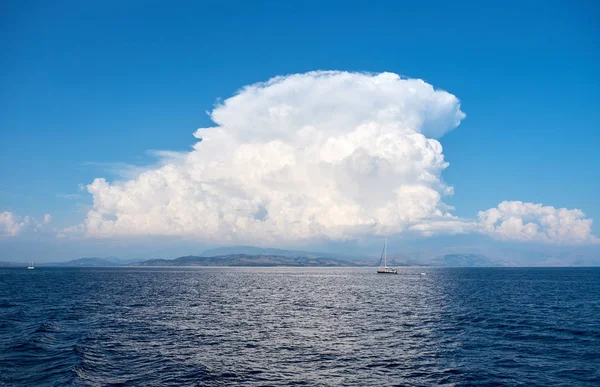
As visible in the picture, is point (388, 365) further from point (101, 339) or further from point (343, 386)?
point (101, 339)

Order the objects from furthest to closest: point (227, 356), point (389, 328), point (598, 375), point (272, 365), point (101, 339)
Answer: point (389, 328) < point (101, 339) < point (227, 356) < point (272, 365) < point (598, 375)

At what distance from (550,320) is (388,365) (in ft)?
149

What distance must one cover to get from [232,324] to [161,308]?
2722cm

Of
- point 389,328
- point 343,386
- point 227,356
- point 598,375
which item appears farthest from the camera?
point 389,328

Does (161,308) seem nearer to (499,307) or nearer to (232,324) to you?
(232,324)

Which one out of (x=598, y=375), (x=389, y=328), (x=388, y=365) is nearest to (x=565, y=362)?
(x=598, y=375)

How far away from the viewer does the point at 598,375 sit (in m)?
39.0

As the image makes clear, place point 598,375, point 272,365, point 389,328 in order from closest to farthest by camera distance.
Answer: point 598,375
point 272,365
point 389,328

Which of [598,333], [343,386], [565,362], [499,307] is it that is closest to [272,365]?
[343,386]

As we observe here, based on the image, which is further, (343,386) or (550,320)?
(550,320)

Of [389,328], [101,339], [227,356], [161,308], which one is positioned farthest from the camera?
[161,308]

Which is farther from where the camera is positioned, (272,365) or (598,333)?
(598,333)

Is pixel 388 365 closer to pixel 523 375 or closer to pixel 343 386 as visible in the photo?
pixel 343 386

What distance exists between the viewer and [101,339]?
179ft
